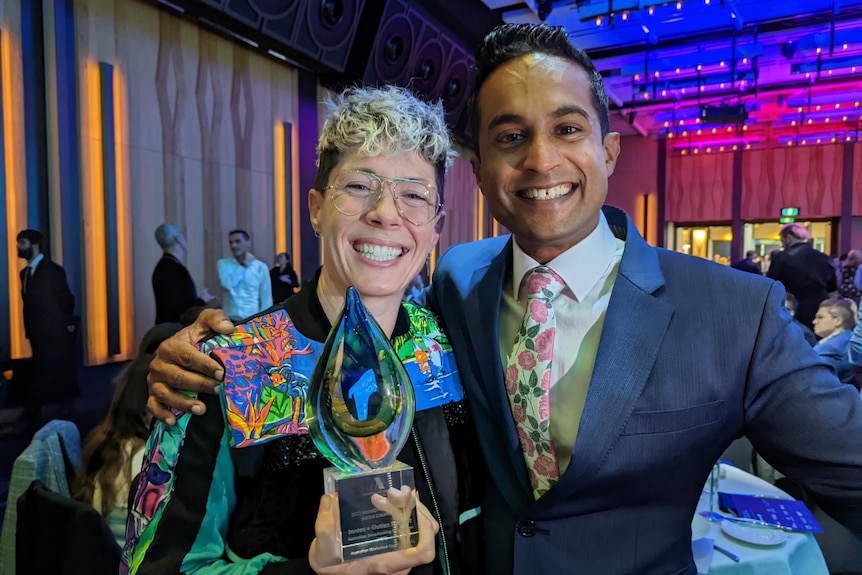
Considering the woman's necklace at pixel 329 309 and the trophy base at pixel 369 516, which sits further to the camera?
the woman's necklace at pixel 329 309

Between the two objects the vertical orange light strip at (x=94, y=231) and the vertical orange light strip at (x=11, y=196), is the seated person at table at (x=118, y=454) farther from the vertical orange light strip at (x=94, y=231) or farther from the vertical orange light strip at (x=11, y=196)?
the vertical orange light strip at (x=94, y=231)

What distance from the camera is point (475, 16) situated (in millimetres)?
7414

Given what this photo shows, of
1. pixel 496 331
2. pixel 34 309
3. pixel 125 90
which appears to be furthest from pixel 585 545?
pixel 125 90

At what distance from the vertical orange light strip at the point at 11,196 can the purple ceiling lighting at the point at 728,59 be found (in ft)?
Answer: 17.7

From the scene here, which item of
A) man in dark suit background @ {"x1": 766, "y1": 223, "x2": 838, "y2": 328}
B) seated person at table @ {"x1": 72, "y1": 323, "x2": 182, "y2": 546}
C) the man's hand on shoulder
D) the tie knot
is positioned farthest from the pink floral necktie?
man in dark suit background @ {"x1": 766, "y1": 223, "x2": 838, "y2": 328}

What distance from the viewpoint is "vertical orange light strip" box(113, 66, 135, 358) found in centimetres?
429

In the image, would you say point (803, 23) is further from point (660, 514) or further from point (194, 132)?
point (660, 514)

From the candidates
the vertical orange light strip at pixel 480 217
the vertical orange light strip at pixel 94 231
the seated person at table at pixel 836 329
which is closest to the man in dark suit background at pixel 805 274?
the seated person at table at pixel 836 329

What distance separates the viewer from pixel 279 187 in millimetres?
5922

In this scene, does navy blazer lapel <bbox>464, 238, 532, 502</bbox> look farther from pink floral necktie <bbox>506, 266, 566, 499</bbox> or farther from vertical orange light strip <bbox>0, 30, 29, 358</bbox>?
vertical orange light strip <bbox>0, 30, 29, 358</bbox>

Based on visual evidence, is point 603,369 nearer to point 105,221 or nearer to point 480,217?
point 105,221

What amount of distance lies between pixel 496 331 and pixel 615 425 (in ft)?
1.03

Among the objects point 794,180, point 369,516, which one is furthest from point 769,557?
point 794,180

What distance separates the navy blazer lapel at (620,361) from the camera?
40.1 inches
